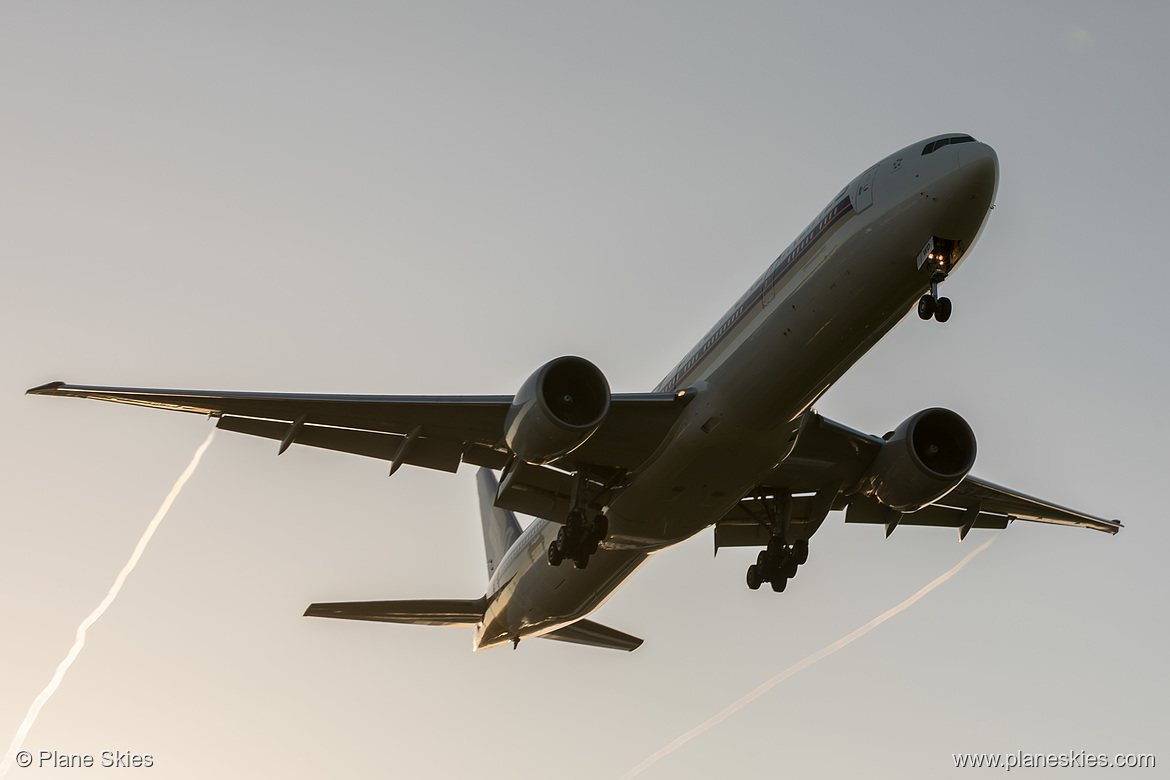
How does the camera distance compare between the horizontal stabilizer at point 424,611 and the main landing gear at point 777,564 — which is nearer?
the main landing gear at point 777,564

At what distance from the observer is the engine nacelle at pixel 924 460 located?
61.0ft

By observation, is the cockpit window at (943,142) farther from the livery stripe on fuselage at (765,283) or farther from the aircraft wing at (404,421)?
the aircraft wing at (404,421)

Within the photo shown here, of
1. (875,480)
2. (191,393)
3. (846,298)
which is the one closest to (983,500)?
(875,480)

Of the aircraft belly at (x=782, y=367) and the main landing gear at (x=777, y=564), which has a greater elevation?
the aircraft belly at (x=782, y=367)

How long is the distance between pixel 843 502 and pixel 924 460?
9.28 feet

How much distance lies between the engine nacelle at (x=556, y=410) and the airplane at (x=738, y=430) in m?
0.03

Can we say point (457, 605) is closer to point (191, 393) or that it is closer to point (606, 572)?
point (606, 572)

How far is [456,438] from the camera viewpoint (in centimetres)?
1844

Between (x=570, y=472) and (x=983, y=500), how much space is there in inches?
351

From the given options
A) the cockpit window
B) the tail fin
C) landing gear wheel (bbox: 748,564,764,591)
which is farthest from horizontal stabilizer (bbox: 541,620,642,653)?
the cockpit window

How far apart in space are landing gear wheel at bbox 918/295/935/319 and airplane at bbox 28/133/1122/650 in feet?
0.09

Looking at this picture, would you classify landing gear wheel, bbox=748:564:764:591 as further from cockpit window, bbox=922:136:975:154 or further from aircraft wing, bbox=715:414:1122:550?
cockpit window, bbox=922:136:975:154

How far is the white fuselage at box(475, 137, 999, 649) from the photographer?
45.5ft

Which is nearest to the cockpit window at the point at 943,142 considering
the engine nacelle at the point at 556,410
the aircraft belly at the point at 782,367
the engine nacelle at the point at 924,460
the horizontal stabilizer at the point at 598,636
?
the aircraft belly at the point at 782,367
